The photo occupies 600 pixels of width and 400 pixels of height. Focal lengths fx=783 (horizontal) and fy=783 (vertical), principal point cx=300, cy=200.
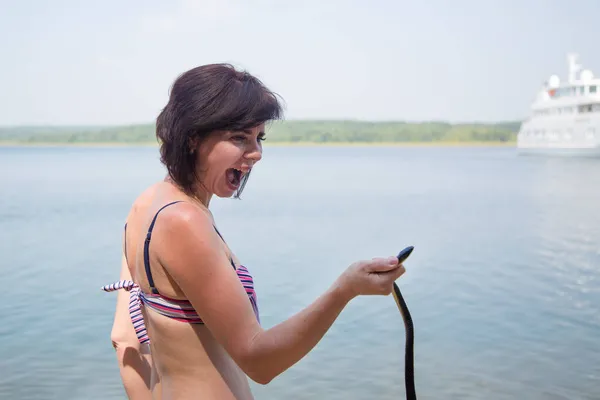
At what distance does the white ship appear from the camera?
29.5 m

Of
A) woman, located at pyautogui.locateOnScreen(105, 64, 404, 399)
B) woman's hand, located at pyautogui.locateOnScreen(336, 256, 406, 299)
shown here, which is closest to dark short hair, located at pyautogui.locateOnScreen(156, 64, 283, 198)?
woman, located at pyautogui.locateOnScreen(105, 64, 404, 399)

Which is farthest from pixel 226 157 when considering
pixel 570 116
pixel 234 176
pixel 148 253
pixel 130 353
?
pixel 570 116

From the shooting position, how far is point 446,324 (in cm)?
523

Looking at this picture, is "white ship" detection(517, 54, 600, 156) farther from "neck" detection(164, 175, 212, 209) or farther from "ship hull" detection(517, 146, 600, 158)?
"neck" detection(164, 175, 212, 209)

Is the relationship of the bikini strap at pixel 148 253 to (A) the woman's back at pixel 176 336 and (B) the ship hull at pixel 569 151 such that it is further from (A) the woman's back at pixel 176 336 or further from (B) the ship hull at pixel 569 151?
(B) the ship hull at pixel 569 151

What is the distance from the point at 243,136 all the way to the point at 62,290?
5.45 metres

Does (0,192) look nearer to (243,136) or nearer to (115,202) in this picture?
(115,202)

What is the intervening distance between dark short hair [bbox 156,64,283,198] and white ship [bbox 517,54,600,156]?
29.6 meters

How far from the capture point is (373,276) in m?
1.01

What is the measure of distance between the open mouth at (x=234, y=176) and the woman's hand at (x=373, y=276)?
292mm

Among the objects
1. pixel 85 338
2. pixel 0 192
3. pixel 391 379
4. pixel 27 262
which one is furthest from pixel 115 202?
pixel 391 379

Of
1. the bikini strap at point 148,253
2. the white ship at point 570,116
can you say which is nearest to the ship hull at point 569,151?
the white ship at point 570,116

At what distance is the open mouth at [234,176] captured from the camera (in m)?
1.23

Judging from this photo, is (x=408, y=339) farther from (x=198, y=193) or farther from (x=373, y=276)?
(x=198, y=193)
